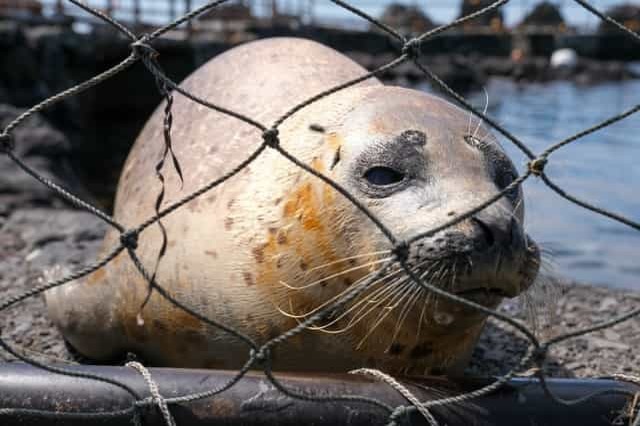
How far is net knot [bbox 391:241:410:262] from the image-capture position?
176 centimetres

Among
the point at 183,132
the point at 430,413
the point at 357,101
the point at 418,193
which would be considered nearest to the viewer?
the point at 430,413

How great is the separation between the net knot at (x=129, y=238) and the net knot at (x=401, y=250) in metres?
0.53

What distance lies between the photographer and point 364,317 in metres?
2.40

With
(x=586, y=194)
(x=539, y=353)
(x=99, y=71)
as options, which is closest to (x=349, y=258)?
(x=539, y=353)

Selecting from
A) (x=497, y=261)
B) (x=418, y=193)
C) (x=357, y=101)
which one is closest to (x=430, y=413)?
(x=497, y=261)

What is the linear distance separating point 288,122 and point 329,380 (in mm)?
1114

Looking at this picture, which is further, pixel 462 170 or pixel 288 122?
pixel 288 122

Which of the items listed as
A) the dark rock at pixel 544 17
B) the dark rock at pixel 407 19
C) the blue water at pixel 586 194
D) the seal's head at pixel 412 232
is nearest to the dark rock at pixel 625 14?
the dark rock at pixel 544 17

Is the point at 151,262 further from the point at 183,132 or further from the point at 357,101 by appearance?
the point at 357,101

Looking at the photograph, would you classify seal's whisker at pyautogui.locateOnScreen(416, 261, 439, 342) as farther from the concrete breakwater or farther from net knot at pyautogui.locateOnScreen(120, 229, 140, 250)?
the concrete breakwater

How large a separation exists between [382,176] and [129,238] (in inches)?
34.4

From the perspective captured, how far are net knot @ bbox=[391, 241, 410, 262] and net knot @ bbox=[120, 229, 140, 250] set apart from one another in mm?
534

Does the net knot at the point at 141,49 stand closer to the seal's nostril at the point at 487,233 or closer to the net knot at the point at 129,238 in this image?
the net knot at the point at 129,238

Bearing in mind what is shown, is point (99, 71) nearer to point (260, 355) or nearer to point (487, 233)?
point (487, 233)
